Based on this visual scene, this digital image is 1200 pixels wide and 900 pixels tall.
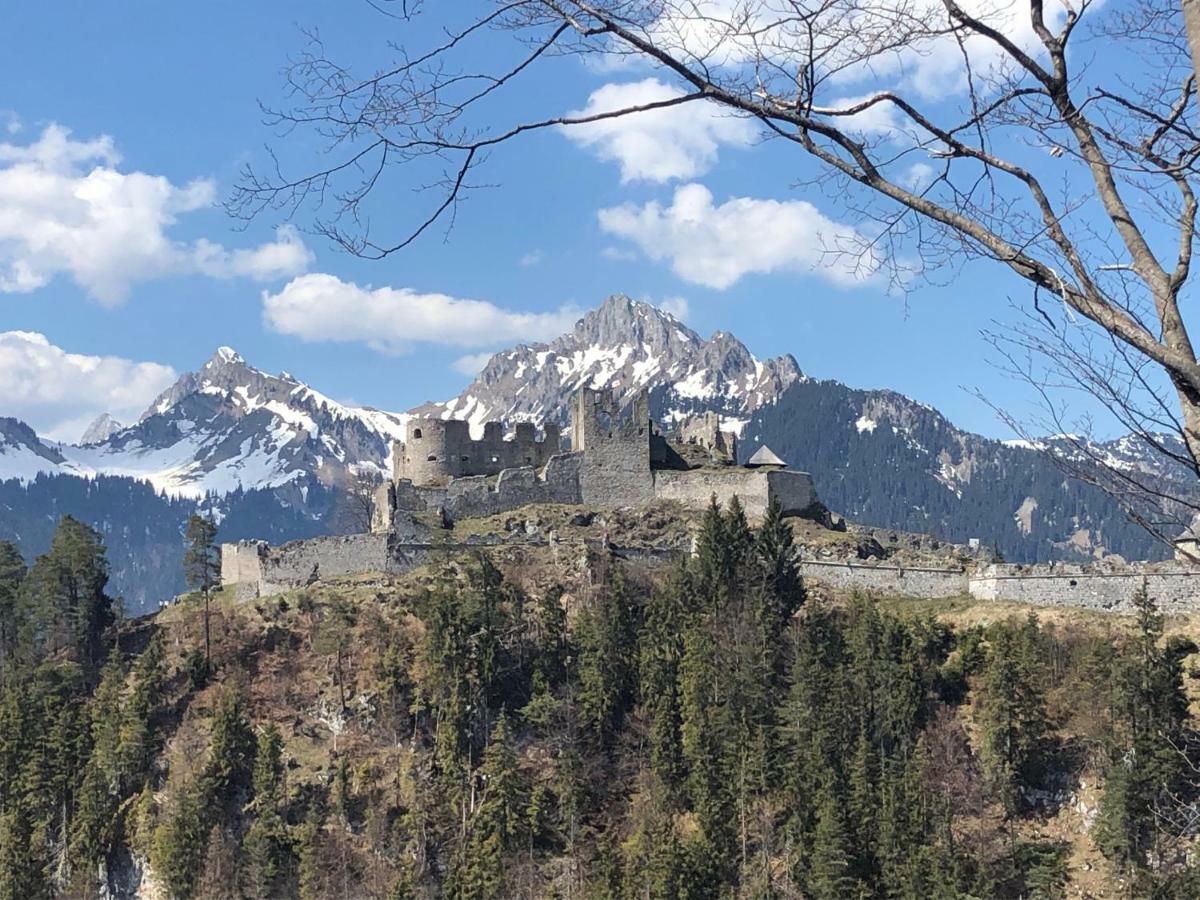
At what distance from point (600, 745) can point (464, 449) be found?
16.7 metres

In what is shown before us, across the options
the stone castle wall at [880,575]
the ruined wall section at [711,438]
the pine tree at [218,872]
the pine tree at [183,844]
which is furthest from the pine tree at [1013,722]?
the pine tree at [183,844]

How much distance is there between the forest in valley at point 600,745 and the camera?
44.7 metres

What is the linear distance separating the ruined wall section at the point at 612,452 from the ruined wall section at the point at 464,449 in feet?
7.48

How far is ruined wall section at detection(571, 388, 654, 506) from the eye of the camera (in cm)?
6000

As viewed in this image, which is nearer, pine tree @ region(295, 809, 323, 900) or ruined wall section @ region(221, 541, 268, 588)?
pine tree @ region(295, 809, 323, 900)

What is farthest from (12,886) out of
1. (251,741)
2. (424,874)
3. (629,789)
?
(629,789)

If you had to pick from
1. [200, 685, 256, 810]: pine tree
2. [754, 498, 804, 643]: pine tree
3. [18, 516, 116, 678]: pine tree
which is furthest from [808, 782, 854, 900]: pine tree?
[18, 516, 116, 678]: pine tree

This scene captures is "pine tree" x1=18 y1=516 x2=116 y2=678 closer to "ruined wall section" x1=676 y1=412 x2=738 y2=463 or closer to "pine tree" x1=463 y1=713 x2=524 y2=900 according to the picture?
"pine tree" x1=463 y1=713 x2=524 y2=900

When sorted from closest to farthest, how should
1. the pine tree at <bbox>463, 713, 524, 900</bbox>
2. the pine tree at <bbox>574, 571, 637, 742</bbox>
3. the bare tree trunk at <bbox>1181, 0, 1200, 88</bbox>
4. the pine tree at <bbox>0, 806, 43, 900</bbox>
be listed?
the bare tree trunk at <bbox>1181, 0, 1200, 88</bbox>
the pine tree at <bbox>463, 713, 524, 900</bbox>
the pine tree at <bbox>0, 806, 43, 900</bbox>
the pine tree at <bbox>574, 571, 637, 742</bbox>

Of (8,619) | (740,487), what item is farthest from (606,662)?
(8,619)

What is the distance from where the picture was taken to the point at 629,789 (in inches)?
1989

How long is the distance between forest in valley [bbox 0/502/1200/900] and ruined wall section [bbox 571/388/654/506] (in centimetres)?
514

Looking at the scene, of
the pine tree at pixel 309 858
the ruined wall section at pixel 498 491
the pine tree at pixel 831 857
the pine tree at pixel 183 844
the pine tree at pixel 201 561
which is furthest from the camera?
the ruined wall section at pixel 498 491

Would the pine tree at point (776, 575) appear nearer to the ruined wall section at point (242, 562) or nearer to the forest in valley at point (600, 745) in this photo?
the forest in valley at point (600, 745)
